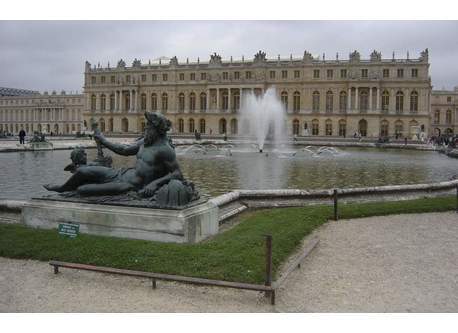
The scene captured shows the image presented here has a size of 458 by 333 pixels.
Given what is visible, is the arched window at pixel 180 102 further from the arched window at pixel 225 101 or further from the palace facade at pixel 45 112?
the palace facade at pixel 45 112

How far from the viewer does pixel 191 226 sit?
846cm

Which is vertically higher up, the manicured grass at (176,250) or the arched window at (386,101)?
the arched window at (386,101)

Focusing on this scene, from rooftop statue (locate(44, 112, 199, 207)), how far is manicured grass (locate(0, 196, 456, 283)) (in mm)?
857

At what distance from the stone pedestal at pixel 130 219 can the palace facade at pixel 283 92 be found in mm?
74118

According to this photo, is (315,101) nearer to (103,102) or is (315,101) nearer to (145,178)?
(103,102)

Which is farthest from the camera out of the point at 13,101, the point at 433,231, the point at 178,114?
the point at 13,101

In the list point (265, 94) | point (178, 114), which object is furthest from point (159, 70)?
point (265, 94)

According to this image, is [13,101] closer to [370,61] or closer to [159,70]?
[159,70]

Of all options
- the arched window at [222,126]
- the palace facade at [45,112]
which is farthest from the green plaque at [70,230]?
the palace facade at [45,112]

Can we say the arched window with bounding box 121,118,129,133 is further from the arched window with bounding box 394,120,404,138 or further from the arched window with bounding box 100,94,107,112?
the arched window with bounding box 394,120,404,138

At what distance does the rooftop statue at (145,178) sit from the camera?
8.73m

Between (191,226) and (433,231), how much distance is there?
5459 millimetres

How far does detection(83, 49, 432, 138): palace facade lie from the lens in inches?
3088

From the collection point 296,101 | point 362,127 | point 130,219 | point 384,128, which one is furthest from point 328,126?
point 130,219
